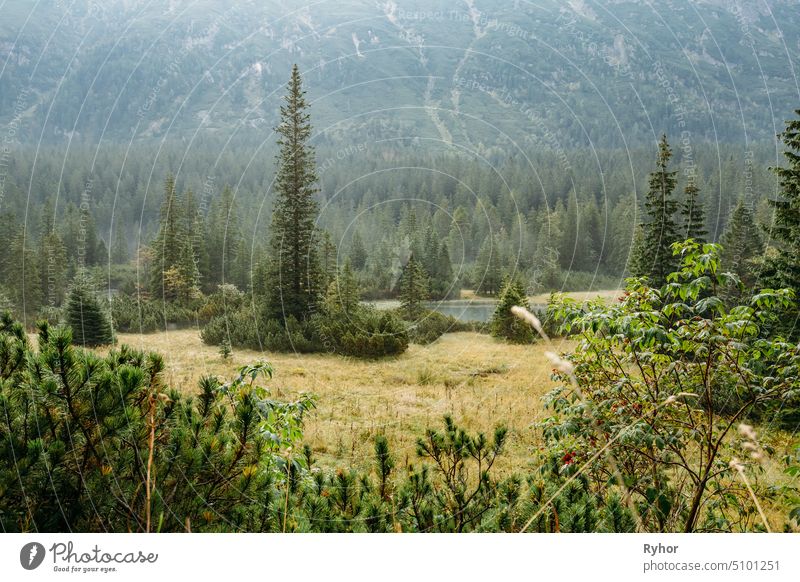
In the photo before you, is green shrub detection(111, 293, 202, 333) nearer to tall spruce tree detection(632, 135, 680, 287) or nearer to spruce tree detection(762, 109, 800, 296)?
tall spruce tree detection(632, 135, 680, 287)

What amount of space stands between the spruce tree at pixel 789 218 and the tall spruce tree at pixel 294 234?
13.6 meters

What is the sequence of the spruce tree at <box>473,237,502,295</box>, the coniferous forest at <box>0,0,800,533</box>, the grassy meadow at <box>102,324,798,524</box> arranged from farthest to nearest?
the spruce tree at <box>473,237,502,295</box>
the grassy meadow at <box>102,324,798,524</box>
the coniferous forest at <box>0,0,800,533</box>

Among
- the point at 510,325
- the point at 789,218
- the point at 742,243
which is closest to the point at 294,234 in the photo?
the point at 510,325

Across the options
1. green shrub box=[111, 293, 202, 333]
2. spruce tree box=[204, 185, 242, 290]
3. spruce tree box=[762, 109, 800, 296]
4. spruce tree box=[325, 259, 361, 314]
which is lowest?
green shrub box=[111, 293, 202, 333]

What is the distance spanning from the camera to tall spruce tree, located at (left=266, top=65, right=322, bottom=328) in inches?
749

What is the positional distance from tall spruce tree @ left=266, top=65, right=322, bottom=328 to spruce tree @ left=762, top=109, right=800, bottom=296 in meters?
13.6

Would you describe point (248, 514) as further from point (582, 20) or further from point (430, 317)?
point (582, 20)

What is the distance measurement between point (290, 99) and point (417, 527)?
16125 mm

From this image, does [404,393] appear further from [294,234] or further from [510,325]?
[294,234]

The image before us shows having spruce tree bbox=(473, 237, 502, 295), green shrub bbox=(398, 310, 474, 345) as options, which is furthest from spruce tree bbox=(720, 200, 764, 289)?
green shrub bbox=(398, 310, 474, 345)

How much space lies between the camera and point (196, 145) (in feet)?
505

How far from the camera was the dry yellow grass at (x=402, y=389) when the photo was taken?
27.7 feet

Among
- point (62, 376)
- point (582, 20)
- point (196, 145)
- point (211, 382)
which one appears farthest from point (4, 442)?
point (582, 20)

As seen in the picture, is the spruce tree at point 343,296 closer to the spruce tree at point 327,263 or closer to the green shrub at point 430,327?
the spruce tree at point 327,263
